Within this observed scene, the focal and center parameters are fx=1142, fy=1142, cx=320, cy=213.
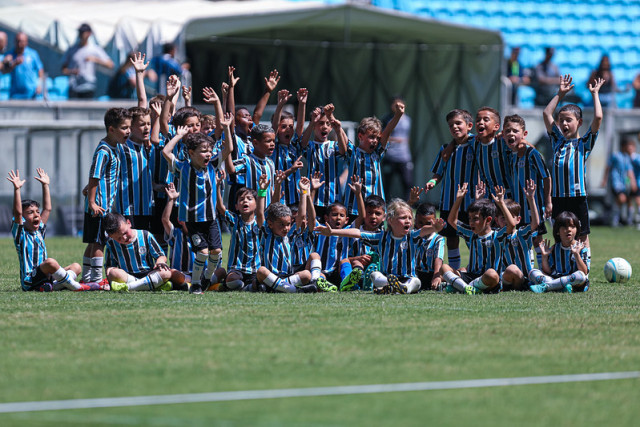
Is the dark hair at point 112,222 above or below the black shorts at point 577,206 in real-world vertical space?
below

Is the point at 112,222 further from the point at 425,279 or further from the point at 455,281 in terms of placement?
the point at 455,281

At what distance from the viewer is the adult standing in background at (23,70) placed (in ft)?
59.9

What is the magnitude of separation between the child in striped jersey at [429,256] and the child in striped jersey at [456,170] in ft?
1.72

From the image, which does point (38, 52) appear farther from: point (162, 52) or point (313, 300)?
point (313, 300)

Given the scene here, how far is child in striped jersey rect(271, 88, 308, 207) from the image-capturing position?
1095cm

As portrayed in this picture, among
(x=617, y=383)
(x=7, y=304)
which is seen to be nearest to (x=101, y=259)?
→ (x=7, y=304)

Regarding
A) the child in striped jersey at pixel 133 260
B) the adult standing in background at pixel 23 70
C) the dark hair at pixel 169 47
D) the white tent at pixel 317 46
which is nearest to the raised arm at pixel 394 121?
the child in striped jersey at pixel 133 260

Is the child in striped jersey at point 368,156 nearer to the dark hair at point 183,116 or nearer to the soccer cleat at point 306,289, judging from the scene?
the soccer cleat at point 306,289

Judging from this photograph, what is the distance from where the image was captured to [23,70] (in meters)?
18.3

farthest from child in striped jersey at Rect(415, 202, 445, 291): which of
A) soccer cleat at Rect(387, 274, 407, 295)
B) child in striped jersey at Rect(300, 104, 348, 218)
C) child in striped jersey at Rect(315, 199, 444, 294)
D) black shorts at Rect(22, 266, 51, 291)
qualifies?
black shorts at Rect(22, 266, 51, 291)

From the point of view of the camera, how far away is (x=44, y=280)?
32.1ft

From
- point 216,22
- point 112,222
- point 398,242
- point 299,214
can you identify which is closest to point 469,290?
point 398,242

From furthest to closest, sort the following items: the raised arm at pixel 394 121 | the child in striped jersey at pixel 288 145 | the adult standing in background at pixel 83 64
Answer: the adult standing in background at pixel 83 64 < the child in striped jersey at pixel 288 145 < the raised arm at pixel 394 121

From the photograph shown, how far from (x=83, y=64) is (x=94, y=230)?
881 centimetres
